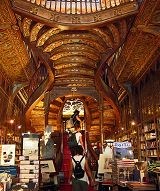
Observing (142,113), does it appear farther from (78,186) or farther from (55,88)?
(78,186)

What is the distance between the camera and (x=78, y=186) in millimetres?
3742

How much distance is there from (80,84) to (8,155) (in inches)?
329

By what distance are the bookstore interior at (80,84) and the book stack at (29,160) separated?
0.06 ft

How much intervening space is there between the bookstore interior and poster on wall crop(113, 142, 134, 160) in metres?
0.02

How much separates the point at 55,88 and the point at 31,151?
774 cm

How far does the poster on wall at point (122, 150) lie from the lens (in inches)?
180

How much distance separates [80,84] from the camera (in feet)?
41.3

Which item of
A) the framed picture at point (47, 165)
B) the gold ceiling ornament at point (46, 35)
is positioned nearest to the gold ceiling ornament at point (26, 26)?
the gold ceiling ornament at point (46, 35)

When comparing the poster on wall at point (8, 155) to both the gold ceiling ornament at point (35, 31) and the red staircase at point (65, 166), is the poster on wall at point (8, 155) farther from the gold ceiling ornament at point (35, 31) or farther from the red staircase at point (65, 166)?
the gold ceiling ornament at point (35, 31)

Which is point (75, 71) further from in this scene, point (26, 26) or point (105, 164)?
point (105, 164)

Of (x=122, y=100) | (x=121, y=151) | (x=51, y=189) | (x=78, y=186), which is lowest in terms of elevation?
(x=51, y=189)

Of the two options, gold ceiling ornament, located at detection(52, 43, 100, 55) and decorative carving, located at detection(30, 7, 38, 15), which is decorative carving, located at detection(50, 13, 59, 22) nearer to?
decorative carving, located at detection(30, 7, 38, 15)

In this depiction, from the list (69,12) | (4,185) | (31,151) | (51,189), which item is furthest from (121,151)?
(69,12)

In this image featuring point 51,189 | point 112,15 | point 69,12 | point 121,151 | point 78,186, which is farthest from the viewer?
point 69,12
